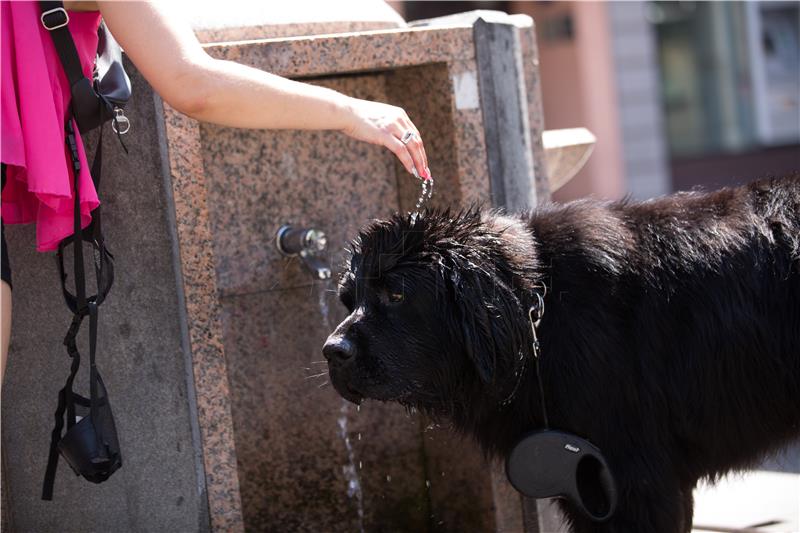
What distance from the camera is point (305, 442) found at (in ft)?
12.7

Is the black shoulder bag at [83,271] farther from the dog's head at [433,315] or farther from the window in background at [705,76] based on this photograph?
the window in background at [705,76]

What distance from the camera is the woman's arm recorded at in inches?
101

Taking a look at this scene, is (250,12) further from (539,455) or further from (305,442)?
(539,455)

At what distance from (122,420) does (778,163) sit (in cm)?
1326

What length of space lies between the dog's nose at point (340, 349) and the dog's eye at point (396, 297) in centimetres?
17

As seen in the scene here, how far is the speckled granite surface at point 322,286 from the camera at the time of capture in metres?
3.71

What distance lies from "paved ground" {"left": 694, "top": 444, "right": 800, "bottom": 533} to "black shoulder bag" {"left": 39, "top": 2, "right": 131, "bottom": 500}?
2260 mm

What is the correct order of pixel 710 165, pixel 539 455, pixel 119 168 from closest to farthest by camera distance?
pixel 539 455
pixel 119 168
pixel 710 165

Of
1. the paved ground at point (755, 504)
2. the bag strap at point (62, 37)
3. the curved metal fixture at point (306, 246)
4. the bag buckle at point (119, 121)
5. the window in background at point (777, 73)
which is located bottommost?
the paved ground at point (755, 504)

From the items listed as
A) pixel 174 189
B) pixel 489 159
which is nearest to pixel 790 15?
pixel 489 159

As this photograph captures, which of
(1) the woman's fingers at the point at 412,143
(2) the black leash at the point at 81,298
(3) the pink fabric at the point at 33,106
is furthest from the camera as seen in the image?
(1) the woman's fingers at the point at 412,143

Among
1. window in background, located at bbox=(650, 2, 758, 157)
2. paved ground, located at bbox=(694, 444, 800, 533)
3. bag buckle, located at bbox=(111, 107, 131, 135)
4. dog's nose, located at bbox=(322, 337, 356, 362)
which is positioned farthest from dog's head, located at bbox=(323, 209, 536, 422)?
window in background, located at bbox=(650, 2, 758, 157)

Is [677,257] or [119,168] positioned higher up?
[119,168]

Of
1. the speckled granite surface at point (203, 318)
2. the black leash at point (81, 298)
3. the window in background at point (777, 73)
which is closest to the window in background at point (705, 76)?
the window in background at point (777, 73)
